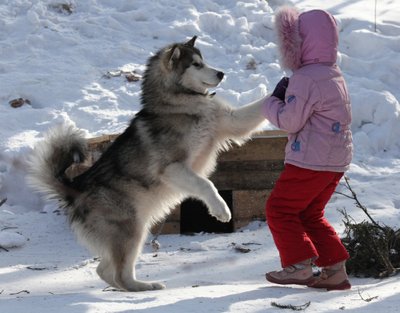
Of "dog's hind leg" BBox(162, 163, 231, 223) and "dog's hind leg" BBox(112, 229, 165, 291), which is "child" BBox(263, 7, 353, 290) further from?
"dog's hind leg" BBox(112, 229, 165, 291)

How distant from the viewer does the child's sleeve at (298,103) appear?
3.65 meters

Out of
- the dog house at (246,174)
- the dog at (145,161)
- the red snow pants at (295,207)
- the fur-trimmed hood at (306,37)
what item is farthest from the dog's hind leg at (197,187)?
the dog house at (246,174)

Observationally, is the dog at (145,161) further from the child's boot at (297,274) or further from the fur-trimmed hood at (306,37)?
the child's boot at (297,274)

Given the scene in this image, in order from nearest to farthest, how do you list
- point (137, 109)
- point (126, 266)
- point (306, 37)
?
point (306, 37) → point (126, 266) → point (137, 109)

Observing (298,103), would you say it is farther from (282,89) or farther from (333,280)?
(333,280)

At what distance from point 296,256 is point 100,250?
1.26 metres

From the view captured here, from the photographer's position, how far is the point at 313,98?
3.65 metres

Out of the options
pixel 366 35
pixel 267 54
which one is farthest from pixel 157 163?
pixel 366 35

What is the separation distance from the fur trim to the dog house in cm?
210

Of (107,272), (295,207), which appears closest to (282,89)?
(295,207)

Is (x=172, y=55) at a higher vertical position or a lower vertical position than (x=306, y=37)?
lower

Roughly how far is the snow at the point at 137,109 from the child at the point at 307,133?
0.59ft

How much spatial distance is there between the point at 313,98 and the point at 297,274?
0.96 meters

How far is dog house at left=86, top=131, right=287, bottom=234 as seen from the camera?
590cm
